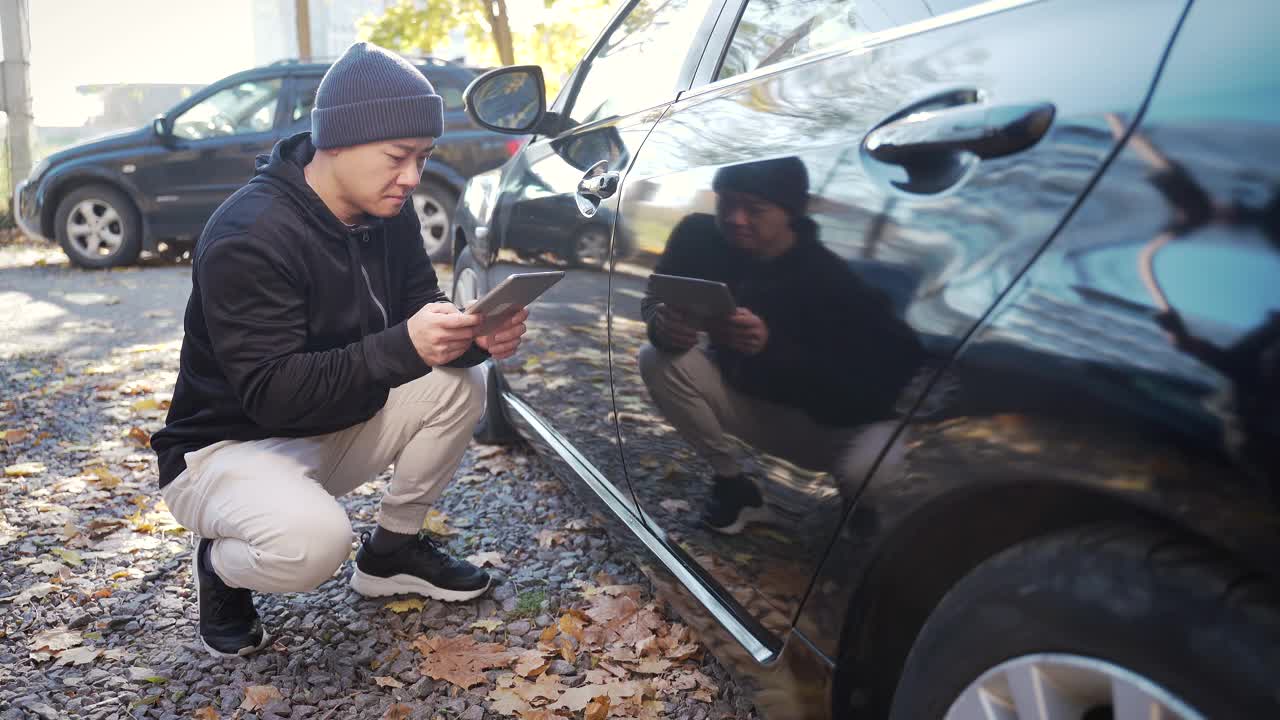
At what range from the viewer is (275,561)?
92.0 inches

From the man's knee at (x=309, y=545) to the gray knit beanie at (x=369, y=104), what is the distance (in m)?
0.88

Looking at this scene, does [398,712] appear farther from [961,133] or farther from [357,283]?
[961,133]

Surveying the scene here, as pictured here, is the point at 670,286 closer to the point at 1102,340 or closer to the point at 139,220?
the point at 1102,340

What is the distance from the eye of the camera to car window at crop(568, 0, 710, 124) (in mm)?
2453

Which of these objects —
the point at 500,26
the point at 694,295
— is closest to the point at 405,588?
the point at 694,295

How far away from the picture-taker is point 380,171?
2395 millimetres

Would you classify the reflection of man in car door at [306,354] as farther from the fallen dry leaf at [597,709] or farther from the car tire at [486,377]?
the car tire at [486,377]

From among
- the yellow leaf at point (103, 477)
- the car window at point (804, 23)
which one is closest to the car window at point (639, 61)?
the car window at point (804, 23)

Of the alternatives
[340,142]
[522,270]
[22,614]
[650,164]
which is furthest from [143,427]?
[650,164]

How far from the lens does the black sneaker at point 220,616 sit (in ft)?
8.41

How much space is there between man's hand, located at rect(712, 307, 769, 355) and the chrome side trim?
511 mm

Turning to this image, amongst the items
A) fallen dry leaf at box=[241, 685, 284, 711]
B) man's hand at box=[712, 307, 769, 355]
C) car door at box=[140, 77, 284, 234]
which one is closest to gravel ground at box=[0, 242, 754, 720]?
fallen dry leaf at box=[241, 685, 284, 711]

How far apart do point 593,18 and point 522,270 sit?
14.3 meters

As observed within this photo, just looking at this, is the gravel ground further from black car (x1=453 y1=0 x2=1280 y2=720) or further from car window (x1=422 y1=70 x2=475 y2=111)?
car window (x1=422 y1=70 x2=475 y2=111)
